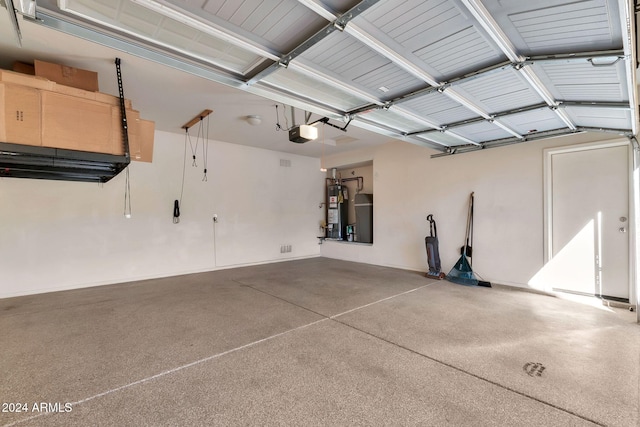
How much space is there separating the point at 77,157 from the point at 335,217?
19.7 ft

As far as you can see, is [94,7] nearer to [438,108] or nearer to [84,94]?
[84,94]

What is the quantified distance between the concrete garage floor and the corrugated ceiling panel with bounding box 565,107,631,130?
233 cm

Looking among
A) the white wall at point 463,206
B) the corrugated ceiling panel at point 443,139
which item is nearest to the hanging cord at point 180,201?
the white wall at point 463,206

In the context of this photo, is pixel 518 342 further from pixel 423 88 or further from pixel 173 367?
pixel 173 367

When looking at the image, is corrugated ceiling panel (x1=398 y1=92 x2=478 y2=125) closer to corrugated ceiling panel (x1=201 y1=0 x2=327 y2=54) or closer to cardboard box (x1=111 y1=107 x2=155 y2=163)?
corrugated ceiling panel (x1=201 y1=0 x2=327 y2=54)

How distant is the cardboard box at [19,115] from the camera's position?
2.44m

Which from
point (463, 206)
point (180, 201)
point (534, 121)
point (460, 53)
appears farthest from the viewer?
point (180, 201)

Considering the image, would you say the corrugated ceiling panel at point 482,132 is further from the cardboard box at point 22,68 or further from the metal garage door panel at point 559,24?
the cardboard box at point 22,68

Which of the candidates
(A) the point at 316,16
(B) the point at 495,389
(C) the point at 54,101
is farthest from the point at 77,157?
(B) the point at 495,389

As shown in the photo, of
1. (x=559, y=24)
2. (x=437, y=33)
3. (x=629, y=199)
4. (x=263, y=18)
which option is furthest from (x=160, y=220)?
(x=629, y=199)

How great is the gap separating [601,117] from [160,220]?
6985 mm

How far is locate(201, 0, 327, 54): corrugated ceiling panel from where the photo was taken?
6.02 ft

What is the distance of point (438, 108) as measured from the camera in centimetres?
344

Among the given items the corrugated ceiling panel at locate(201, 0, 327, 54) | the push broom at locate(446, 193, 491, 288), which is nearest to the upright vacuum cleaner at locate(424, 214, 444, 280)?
the push broom at locate(446, 193, 491, 288)
